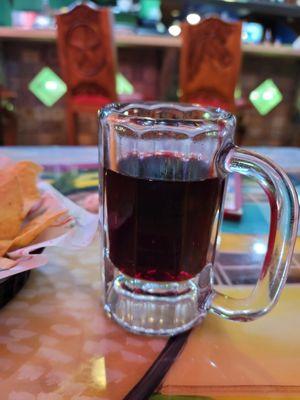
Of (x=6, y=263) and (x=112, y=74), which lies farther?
(x=112, y=74)

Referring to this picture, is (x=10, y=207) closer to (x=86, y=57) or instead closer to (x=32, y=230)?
(x=32, y=230)

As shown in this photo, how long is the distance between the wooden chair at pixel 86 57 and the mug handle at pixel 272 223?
198cm

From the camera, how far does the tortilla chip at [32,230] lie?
1.33 feet

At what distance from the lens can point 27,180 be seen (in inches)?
20.5

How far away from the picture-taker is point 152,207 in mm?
385

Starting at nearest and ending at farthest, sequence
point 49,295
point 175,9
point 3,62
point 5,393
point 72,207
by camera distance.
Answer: point 5,393
point 49,295
point 72,207
point 3,62
point 175,9

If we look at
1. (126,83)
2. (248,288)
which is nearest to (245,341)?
(248,288)

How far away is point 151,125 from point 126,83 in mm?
2969

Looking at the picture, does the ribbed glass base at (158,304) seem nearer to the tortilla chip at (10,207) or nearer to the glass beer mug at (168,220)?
the glass beer mug at (168,220)

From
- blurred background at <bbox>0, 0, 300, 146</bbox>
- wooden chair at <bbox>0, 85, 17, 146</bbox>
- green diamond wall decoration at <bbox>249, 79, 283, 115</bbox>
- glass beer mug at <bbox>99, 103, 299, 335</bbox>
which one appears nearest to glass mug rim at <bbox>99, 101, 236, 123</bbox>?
glass beer mug at <bbox>99, 103, 299, 335</bbox>

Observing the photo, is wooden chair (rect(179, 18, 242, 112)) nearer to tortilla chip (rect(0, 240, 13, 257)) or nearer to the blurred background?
the blurred background

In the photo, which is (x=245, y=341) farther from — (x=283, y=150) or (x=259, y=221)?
(x=283, y=150)

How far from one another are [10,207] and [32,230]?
0.04 m

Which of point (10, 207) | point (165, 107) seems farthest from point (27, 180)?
point (165, 107)
